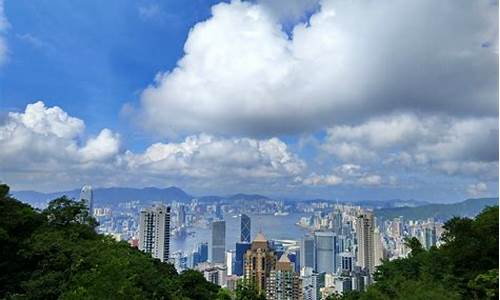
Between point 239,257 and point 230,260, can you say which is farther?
point 230,260

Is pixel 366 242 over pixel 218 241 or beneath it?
over

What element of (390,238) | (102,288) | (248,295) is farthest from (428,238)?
(102,288)

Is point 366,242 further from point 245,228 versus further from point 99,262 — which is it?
point 245,228

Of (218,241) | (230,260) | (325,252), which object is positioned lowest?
(230,260)

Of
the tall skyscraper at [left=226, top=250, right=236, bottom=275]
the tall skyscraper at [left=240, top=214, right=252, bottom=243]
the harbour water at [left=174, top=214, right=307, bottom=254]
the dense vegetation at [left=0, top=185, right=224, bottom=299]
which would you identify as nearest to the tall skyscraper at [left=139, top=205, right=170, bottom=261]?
the tall skyscraper at [left=226, top=250, right=236, bottom=275]

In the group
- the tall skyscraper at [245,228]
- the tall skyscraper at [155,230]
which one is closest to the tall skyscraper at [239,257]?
the tall skyscraper at [155,230]

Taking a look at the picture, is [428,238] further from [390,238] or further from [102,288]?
[102,288]

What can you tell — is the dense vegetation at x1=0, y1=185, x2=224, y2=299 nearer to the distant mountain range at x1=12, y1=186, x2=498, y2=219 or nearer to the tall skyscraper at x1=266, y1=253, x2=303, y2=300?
the tall skyscraper at x1=266, y1=253, x2=303, y2=300

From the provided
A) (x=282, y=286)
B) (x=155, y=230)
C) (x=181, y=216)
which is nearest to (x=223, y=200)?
(x=181, y=216)
